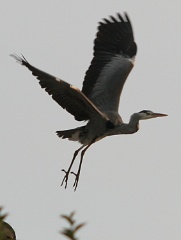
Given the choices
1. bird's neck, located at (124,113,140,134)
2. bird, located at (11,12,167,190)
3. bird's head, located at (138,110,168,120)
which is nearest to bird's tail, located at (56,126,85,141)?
bird, located at (11,12,167,190)

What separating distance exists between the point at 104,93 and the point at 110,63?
0.95 meters

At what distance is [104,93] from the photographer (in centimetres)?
1269

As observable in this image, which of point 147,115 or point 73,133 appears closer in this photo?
point 73,133

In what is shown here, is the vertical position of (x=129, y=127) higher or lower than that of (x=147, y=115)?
lower

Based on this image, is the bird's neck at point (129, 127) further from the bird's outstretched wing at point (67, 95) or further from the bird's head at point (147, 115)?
the bird's outstretched wing at point (67, 95)

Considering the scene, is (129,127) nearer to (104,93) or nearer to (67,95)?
(104,93)

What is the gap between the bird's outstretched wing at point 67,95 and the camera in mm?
9791

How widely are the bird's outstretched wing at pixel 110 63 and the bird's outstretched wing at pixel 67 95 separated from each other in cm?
60

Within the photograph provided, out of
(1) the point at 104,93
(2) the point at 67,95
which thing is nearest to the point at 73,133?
(1) the point at 104,93

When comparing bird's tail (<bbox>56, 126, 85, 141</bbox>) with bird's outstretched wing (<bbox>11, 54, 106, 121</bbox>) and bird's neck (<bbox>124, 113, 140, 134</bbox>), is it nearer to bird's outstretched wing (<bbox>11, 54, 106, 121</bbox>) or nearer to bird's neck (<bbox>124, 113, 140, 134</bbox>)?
bird's outstretched wing (<bbox>11, 54, 106, 121</bbox>)

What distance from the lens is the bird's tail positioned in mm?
12438

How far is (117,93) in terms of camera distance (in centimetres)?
1277

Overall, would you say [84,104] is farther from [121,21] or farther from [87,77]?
[121,21]

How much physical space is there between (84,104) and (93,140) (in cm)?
118
